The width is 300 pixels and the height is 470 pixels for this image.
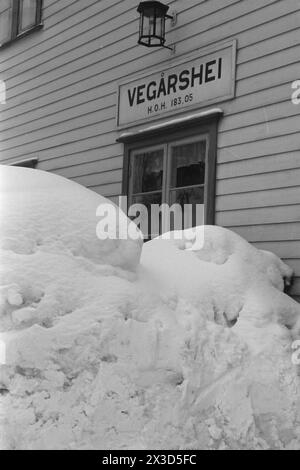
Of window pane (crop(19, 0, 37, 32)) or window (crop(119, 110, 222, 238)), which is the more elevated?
window pane (crop(19, 0, 37, 32))

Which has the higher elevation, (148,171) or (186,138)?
(186,138)

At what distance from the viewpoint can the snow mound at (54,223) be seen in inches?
144

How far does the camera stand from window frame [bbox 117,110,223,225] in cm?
618

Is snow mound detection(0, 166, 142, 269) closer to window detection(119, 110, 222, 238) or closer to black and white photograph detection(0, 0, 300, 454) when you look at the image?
black and white photograph detection(0, 0, 300, 454)

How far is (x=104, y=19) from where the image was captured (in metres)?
8.04

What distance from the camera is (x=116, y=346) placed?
3.39 meters

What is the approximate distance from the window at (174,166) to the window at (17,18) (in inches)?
146

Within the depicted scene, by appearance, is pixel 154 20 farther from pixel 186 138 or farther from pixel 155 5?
pixel 186 138

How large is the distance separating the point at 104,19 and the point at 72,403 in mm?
6212

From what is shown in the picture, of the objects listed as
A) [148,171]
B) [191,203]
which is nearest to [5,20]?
[148,171]

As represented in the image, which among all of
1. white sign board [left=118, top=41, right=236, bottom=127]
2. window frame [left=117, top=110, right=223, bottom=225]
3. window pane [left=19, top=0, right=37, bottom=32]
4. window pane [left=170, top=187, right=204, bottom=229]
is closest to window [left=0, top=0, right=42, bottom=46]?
window pane [left=19, top=0, right=37, bottom=32]

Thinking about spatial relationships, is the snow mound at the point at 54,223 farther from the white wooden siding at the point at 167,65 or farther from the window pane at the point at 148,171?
the window pane at the point at 148,171

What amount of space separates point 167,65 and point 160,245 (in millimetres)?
2765

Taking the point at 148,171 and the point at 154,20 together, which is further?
the point at 148,171
